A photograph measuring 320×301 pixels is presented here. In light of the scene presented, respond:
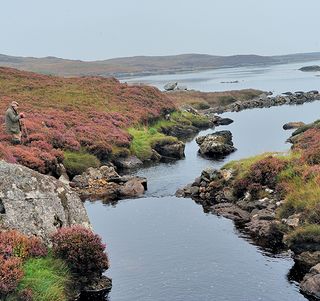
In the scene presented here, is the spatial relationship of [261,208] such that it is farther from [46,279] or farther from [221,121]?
[221,121]

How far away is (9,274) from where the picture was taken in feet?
61.4

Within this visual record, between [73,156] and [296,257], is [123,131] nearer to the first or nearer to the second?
[73,156]

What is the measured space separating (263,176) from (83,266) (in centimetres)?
1767

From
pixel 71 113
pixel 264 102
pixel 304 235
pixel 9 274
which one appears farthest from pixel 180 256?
pixel 264 102

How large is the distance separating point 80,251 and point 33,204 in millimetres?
3198

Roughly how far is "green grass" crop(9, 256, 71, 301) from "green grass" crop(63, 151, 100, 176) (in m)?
24.3

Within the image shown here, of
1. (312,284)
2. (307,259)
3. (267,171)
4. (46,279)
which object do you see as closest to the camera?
(46,279)

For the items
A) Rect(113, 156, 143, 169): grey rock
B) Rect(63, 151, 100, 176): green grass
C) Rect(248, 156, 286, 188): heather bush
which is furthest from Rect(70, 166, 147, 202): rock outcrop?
Rect(248, 156, 286, 188): heather bush

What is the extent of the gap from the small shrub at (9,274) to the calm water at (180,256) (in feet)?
14.3

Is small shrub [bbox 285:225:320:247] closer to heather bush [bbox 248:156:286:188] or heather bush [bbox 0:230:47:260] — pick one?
heather bush [bbox 248:156:286:188]

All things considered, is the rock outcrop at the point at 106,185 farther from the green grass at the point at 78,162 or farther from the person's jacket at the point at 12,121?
the person's jacket at the point at 12,121

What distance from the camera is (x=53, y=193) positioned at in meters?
24.0

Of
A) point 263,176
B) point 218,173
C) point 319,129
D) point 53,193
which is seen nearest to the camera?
point 53,193

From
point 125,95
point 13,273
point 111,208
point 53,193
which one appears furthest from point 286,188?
point 125,95
